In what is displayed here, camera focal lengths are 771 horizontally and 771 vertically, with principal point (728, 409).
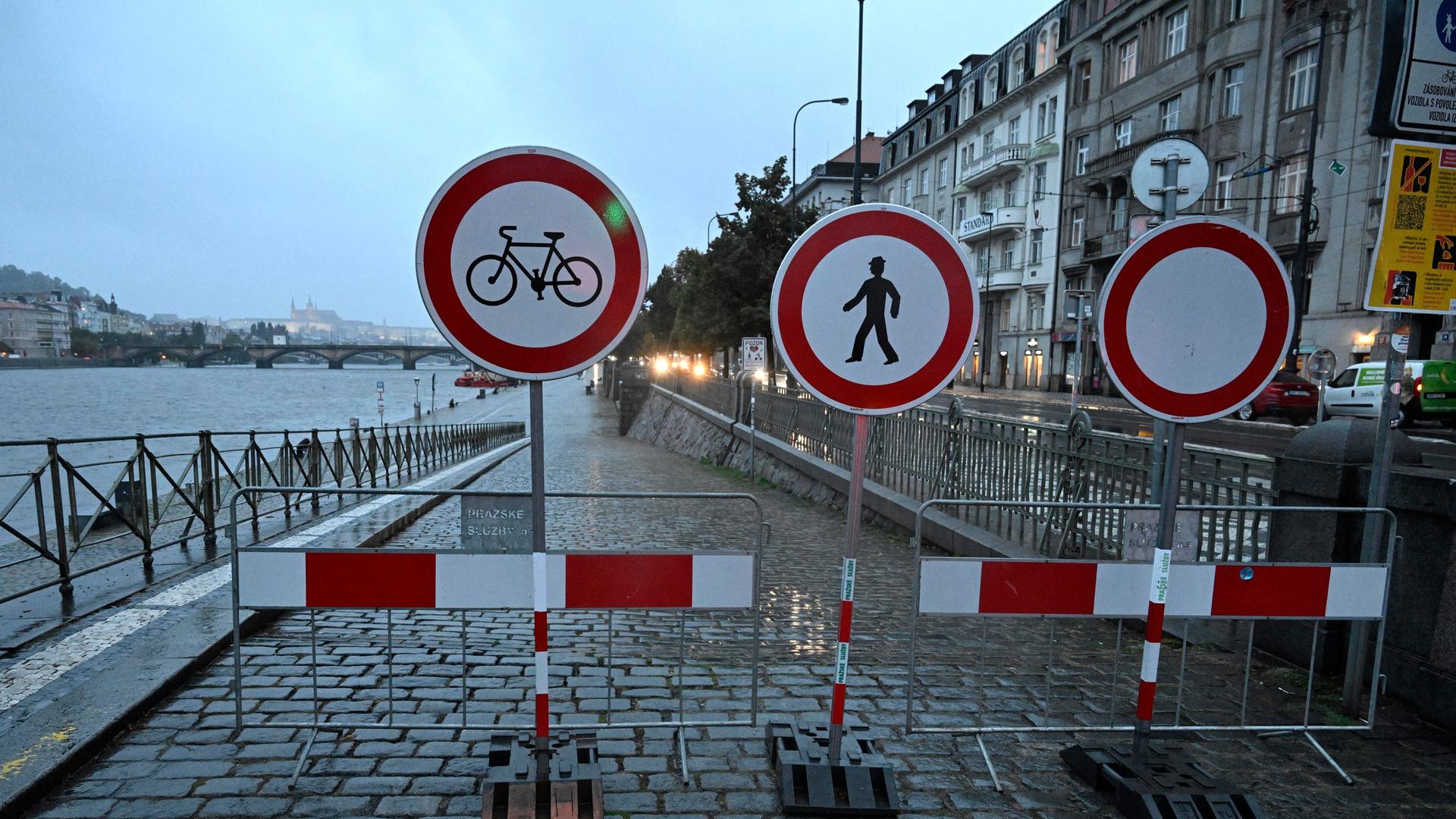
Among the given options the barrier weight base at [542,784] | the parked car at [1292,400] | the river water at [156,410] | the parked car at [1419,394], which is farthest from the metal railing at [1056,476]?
the parked car at [1292,400]

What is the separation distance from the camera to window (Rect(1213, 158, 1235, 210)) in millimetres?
30797

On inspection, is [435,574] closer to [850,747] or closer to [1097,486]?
[850,747]

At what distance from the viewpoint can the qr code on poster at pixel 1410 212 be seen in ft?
12.1

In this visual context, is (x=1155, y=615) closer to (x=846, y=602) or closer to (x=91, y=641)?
(x=846, y=602)

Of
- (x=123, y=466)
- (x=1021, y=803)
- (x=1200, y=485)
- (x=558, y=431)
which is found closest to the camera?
(x=1021, y=803)

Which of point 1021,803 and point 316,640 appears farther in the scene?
point 316,640

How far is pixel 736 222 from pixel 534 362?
30.4 metres

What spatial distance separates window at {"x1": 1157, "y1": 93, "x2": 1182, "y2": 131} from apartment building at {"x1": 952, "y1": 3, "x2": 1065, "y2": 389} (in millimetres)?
7356

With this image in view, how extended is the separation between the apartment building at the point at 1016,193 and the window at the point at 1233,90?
1102 centimetres

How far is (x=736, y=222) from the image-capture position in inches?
1268

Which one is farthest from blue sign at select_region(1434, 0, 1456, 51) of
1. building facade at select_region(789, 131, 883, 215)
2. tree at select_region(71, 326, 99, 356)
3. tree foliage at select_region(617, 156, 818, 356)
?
tree at select_region(71, 326, 99, 356)

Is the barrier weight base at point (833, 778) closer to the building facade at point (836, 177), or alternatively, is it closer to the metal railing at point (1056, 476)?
the metal railing at point (1056, 476)

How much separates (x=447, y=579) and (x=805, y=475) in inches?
406

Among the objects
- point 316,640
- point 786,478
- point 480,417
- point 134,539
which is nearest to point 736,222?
point 786,478
